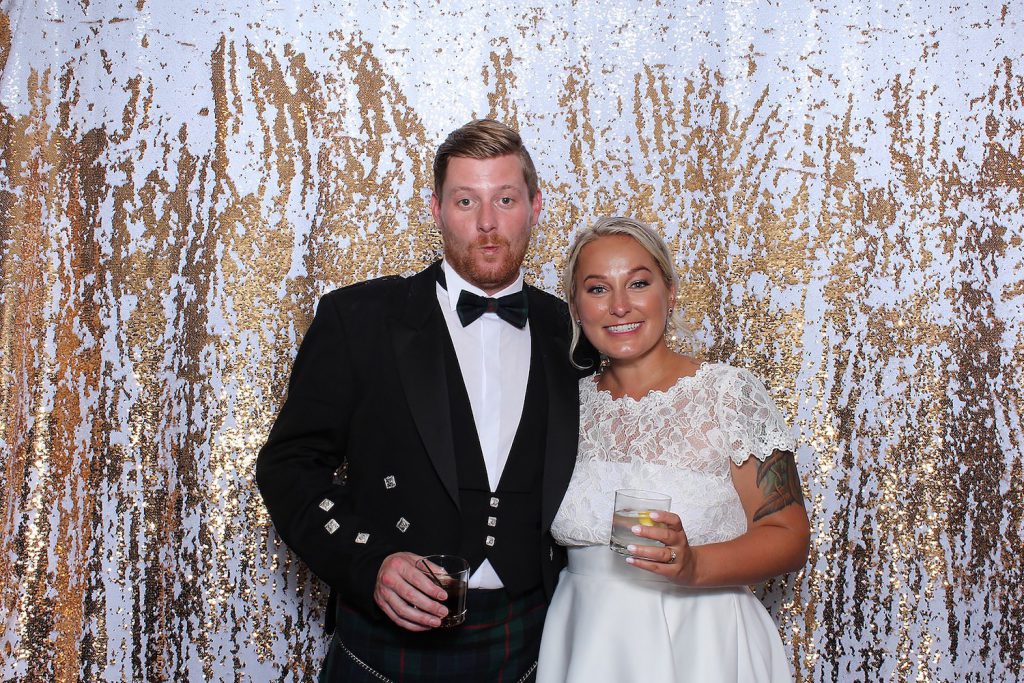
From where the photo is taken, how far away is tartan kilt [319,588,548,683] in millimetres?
1477

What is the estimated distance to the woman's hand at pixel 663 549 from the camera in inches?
45.3

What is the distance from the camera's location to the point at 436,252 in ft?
7.05

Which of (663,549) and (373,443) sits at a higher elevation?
(373,443)

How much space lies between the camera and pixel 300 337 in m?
2.11

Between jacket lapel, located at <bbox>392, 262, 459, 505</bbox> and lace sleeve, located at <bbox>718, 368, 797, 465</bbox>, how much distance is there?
480 mm

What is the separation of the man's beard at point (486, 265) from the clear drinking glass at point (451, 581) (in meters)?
0.61

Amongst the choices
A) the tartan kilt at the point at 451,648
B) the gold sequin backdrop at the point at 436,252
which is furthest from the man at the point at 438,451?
the gold sequin backdrop at the point at 436,252

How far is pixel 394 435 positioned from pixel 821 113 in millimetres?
1398

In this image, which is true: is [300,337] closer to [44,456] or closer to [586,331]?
[44,456]

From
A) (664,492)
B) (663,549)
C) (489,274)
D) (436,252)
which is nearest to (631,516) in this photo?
(663,549)

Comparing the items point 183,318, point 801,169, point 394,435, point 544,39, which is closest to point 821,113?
point 801,169

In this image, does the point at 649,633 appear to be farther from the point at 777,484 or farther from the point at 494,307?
the point at 494,307

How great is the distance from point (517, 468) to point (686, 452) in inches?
11.9

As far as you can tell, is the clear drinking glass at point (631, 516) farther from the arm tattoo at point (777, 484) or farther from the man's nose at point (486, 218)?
the man's nose at point (486, 218)
